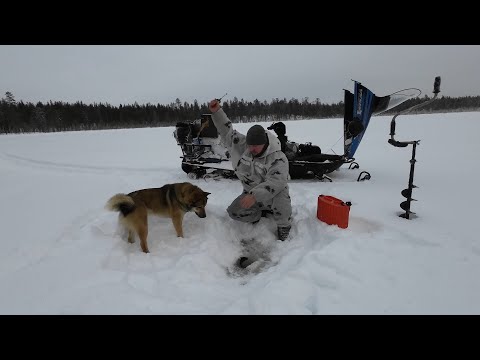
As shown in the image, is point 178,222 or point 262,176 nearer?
point 178,222

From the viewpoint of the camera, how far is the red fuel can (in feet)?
12.1

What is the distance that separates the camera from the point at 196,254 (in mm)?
3508

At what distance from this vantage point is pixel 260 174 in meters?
4.04

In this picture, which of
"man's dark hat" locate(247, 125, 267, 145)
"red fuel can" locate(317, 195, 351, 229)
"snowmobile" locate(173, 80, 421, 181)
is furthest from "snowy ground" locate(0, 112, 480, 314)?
"man's dark hat" locate(247, 125, 267, 145)

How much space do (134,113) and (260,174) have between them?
6531cm

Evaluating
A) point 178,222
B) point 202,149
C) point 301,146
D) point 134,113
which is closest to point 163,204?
point 178,222

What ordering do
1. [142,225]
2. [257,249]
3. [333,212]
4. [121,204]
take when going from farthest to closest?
[257,249] < [333,212] < [142,225] < [121,204]

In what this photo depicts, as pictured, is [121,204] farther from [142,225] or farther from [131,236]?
[131,236]

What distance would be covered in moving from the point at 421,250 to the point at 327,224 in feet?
3.80

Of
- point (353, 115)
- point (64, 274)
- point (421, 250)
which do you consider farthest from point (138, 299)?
point (353, 115)

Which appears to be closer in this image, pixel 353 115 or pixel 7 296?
pixel 7 296

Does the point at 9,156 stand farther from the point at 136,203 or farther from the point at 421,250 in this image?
the point at 421,250

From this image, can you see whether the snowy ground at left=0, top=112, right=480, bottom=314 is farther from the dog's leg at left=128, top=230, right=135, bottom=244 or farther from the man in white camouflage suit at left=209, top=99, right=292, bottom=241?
the man in white camouflage suit at left=209, top=99, right=292, bottom=241

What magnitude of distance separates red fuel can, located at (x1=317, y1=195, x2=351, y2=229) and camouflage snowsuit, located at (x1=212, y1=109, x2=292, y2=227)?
482 mm
